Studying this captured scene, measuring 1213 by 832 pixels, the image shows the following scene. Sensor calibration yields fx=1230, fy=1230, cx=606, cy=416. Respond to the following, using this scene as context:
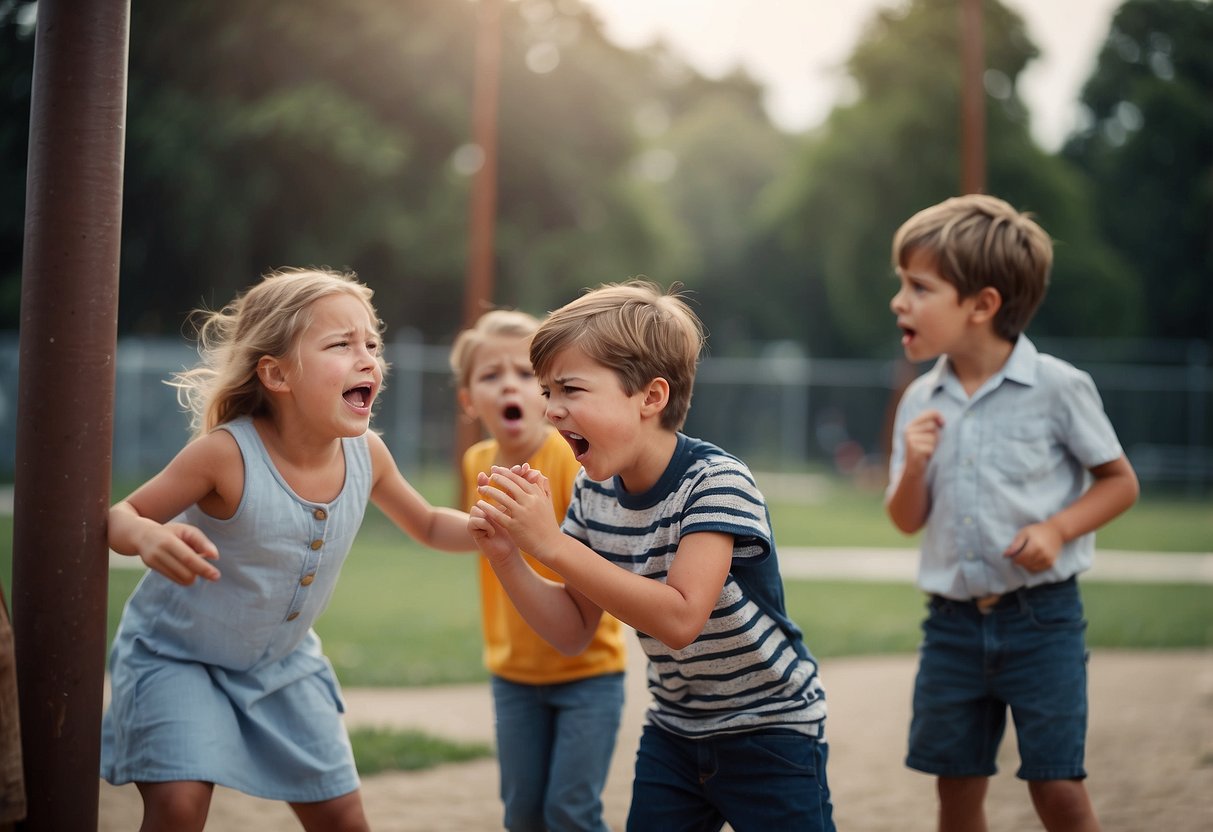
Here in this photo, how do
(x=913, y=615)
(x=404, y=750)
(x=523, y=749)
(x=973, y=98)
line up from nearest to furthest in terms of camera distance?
(x=523, y=749) < (x=404, y=750) < (x=913, y=615) < (x=973, y=98)

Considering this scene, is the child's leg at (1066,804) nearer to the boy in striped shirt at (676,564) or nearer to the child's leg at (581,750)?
the boy in striped shirt at (676,564)

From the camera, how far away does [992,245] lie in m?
3.30

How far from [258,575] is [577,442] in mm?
834

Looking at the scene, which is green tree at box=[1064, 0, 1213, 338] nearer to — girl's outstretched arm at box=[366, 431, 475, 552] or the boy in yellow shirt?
the boy in yellow shirt

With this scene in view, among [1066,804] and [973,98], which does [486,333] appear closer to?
[1066,804]

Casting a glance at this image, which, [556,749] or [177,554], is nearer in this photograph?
[177,554]

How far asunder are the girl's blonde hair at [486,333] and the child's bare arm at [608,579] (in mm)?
1347

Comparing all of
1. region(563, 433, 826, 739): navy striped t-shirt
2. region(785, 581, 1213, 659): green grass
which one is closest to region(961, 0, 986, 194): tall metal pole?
region(785, 581, 1213, 659): green grass

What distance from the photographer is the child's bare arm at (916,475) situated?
322cm

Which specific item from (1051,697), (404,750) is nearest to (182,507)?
(1051,697)

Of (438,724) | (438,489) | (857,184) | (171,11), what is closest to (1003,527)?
(438,724)

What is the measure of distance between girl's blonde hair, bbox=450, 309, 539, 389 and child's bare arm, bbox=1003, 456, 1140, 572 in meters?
1.47

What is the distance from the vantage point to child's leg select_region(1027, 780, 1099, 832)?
296 cm

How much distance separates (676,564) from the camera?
2344mm
